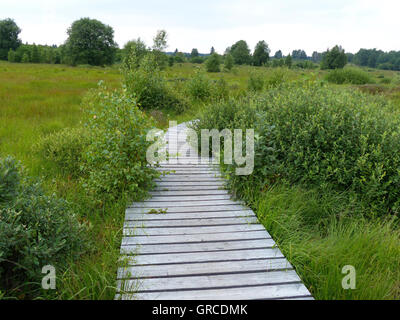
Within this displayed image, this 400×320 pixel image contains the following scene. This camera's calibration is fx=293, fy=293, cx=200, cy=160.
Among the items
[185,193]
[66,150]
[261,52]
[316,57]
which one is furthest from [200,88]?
[316,57]

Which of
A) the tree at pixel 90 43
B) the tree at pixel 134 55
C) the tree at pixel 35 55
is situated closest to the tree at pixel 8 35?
the tree at pixel 90 43

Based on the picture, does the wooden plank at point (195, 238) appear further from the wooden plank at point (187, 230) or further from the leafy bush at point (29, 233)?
the leafy bush at point (29, 233)

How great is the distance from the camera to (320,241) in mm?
3121

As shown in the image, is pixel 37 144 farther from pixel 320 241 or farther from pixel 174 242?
pixel 320 241

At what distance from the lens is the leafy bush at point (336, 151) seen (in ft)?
13.0

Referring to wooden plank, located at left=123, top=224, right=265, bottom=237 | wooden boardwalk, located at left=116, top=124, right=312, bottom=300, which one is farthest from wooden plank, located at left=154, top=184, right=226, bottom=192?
wooden plank, located at left=123, top=224, right=265, bottom=237

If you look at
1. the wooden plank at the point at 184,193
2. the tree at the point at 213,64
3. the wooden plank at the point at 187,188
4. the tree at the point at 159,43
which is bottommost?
the wooden plank at the point at 184,193

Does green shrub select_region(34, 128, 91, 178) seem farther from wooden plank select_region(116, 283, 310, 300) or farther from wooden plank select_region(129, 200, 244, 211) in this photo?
wooden plank select_region(116, 283, 310, 300)

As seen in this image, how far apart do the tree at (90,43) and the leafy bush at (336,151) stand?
54341 millimetres

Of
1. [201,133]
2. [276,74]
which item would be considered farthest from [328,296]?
[276,74]

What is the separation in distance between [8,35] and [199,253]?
74.0 m

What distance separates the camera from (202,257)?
279 cm

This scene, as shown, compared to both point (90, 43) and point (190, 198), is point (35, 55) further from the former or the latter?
point (190, 198)
